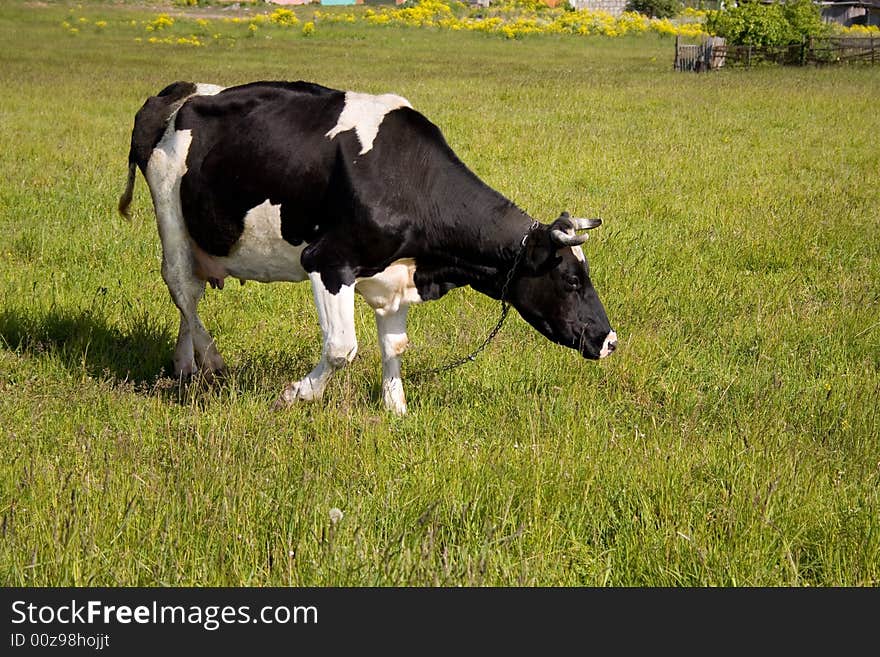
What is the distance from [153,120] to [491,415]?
2.93 metres

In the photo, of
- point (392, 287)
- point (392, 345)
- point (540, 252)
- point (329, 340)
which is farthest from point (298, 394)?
point (540, 252)

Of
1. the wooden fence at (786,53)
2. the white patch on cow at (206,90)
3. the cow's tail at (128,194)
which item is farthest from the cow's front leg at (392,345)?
the wooden fence at (786,53)

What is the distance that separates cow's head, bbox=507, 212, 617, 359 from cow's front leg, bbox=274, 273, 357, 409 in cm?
94

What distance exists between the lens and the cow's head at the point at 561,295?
5680 millimetres

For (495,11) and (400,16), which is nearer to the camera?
(400,16)

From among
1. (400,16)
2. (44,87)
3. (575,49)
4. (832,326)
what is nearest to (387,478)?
(832,326)

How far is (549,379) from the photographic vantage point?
6352 mm

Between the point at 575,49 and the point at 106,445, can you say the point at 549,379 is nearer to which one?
the point at 106,445

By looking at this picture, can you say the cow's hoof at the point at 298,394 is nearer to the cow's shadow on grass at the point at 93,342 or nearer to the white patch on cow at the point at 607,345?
the cow's shadow on grass at the point at 93,342

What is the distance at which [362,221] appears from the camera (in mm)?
5598

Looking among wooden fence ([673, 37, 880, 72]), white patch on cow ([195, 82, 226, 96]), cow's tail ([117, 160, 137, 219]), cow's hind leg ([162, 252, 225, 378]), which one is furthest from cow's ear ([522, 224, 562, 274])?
wooden fence ([673, 37, 880, 72])

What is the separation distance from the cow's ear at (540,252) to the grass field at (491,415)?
75cm

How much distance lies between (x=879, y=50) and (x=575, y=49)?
1522 centimetres

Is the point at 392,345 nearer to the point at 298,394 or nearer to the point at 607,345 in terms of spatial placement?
the point at 298,394
